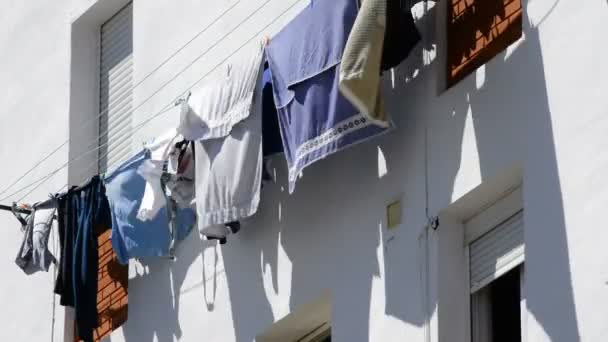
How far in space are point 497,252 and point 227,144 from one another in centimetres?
227

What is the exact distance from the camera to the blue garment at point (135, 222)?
15.1m

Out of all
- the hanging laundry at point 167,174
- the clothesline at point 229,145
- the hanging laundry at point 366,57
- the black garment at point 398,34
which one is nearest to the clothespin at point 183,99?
the clothesline at point 229,145

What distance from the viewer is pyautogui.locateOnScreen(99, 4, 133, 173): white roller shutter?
16828mm

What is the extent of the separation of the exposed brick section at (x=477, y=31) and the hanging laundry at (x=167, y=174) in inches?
93.8

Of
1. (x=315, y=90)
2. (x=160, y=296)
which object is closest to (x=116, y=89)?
(x=160, y=296)

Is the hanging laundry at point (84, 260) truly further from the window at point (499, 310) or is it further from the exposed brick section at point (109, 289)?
the window at point (499, 310)

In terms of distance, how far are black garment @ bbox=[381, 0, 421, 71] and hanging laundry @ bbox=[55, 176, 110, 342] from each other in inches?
136

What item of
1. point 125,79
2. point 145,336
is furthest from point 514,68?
point 125,79

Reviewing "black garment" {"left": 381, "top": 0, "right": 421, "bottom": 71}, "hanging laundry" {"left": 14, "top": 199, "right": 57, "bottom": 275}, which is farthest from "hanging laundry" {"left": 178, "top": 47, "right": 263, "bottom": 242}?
"hanging laundry" {"left": 14, "top": 199, "right": 57, "bottom": 275}

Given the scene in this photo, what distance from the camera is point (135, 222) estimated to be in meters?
15.2

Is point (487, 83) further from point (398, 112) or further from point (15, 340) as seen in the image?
point (15, 340)

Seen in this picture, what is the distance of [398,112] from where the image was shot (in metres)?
13.2

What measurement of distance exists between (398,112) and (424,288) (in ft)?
3.94

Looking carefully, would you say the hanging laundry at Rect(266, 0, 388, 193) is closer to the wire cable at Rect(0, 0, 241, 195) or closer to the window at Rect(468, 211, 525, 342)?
the window at Rect(468, 211, 525, 342)
